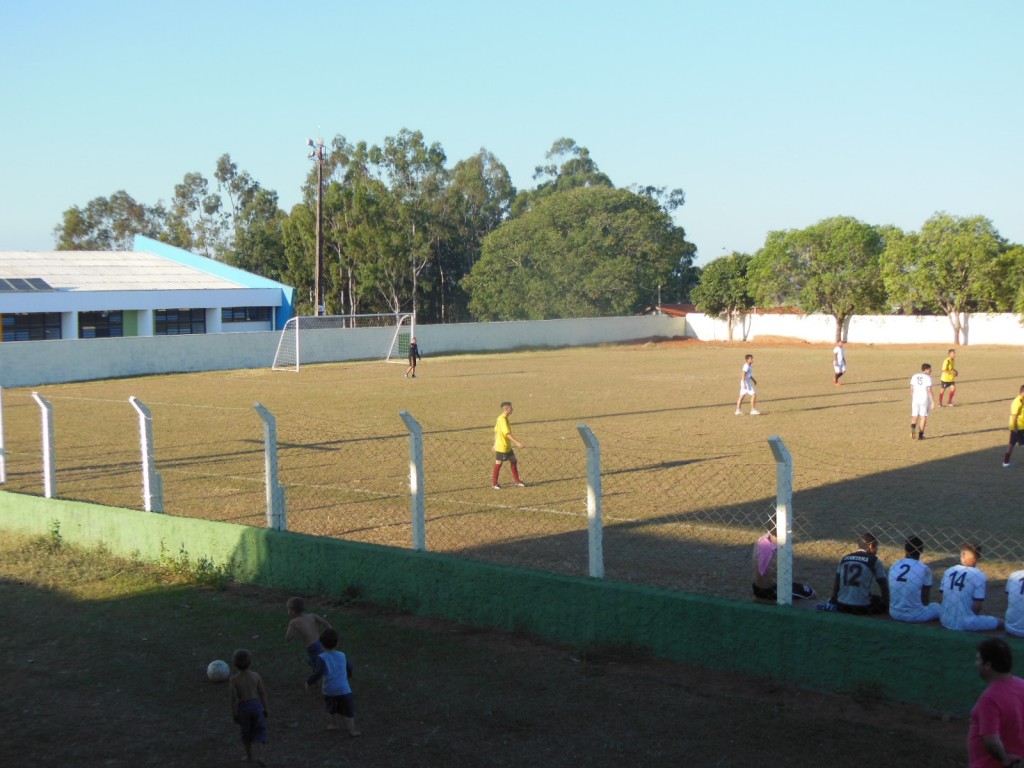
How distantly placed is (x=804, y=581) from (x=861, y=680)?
2951mm

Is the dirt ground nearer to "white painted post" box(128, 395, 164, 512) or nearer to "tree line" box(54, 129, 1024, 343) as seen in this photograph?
"white painted post" box(128, 395, 164, 512)

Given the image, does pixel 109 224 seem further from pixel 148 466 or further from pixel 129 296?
pixel 148 466

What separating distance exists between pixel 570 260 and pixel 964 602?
58.9 m

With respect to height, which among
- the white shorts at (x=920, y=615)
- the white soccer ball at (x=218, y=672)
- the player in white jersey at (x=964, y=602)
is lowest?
the white soccer ball at (x=218, y=672)

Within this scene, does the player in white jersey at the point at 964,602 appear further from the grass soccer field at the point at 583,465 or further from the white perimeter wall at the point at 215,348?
the white perimeter wall at the point at 215,348

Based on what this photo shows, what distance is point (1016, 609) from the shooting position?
23.4 ft

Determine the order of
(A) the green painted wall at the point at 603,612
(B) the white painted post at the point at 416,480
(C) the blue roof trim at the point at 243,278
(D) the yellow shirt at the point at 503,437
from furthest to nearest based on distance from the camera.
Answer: (C) the blue roof trim at the point at 243,278 → (D) the yellow shirt at the point at 503,437 → (B) the white painted post at the point at 416,480 → (A) the green painted wall at the point at 603,612

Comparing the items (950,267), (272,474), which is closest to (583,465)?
(272,474)

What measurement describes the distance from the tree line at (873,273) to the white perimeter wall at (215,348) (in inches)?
511

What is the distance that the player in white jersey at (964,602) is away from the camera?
7.22 metres

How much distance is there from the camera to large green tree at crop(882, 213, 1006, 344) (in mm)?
55844

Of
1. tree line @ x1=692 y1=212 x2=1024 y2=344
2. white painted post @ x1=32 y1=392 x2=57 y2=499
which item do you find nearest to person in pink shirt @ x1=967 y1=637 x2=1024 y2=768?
white painted post @ x1=32 y1=392 x2=57 y2=499

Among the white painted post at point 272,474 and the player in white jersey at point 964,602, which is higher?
the white painted post at point 272,474

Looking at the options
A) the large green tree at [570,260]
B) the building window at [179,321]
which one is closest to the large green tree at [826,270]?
the large green tree at [570,260]
